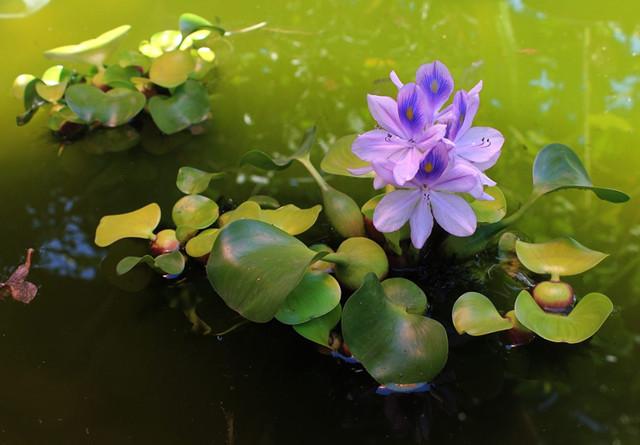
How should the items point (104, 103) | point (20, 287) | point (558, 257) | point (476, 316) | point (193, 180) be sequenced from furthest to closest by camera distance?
1. point (104, 103)
2. point (193, 180)
3. point (20, 287)
4. point (558, 257)
5. point (476, 316)

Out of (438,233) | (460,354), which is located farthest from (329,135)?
(460,354)

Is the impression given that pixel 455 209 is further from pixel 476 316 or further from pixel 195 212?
pixel 195 212

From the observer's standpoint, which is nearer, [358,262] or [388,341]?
[388,341]

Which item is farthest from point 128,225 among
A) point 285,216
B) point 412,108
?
point 412,108

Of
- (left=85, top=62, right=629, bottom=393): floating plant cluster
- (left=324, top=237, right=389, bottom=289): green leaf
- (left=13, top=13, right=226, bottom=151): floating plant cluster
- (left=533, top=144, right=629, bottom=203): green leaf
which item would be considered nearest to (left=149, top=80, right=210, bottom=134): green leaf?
(left=13, top=13, right=226, bottom=151): floating plant cluster

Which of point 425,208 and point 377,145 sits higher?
point 377,145

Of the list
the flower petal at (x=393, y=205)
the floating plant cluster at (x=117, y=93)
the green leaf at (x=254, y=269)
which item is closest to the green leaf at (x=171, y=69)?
the floating plant cluster at (x=117, y=93)

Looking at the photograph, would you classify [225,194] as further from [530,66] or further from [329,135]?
[530,66]

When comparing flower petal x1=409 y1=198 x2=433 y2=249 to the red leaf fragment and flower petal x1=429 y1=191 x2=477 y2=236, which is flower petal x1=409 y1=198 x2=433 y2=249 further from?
the red leaf fragment
